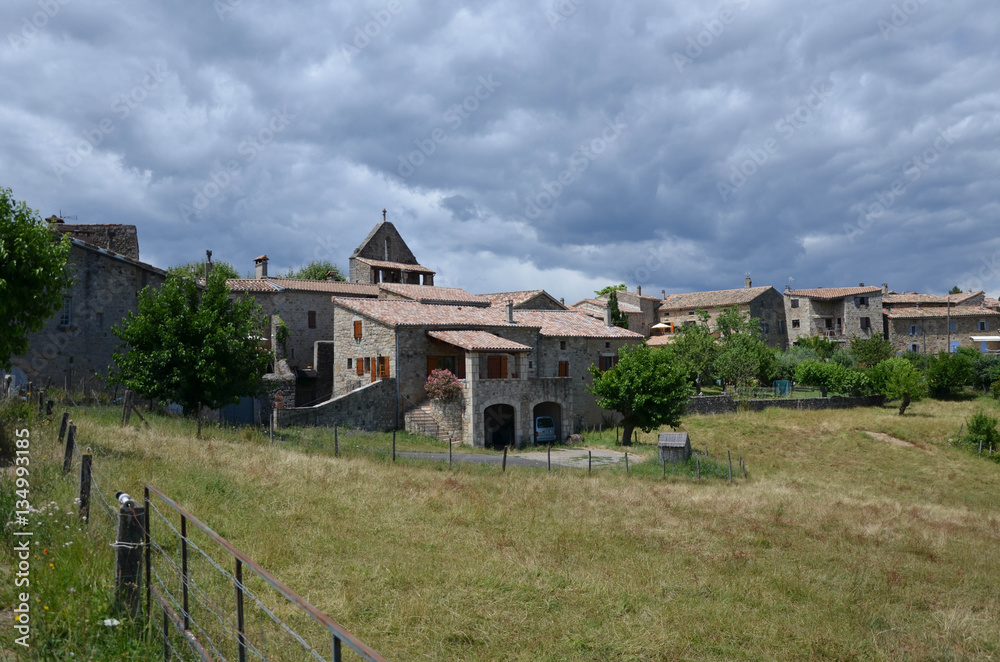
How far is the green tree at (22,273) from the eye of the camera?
12828 mm

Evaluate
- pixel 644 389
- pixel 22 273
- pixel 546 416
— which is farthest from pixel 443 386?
pixel 22 273

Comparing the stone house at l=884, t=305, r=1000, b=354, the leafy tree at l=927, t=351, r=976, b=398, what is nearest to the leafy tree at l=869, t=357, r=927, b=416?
the leafy tree at l=927, t=351, r=976, b=398

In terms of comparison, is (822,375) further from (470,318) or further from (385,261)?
(385,261)

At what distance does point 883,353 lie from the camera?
6000cm

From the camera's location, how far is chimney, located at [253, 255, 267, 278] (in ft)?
156

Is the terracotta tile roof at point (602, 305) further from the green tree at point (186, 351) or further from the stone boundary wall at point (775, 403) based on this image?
the green tree at point (186, 351)

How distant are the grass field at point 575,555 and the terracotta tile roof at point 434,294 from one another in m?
21.1

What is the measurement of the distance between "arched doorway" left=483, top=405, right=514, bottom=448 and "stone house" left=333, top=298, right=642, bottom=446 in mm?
53

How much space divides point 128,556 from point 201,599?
1125 mm

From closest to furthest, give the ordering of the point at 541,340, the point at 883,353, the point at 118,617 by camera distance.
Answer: the point at 118,617 → the point at 541,340 → the point at 883,353

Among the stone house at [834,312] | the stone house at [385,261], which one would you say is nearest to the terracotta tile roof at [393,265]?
the stone house at [385,261]

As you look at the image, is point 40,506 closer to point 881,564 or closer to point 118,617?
point 118,617

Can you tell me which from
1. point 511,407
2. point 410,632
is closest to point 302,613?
point 410,632

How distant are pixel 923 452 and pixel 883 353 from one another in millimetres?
26531
